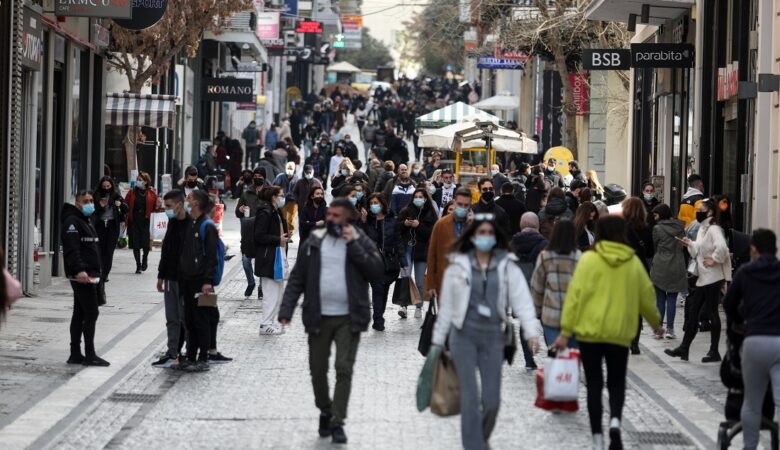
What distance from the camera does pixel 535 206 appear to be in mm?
26078

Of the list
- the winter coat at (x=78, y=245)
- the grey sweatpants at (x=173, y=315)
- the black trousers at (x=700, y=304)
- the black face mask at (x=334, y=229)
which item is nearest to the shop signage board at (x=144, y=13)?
the winter coat at (x=78, y=245)

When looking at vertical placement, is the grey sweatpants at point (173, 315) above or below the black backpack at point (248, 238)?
below

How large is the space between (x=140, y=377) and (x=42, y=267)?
8790 mm

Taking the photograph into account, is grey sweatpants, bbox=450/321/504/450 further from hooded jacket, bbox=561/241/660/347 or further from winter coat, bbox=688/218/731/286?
winter coat, bbox=688/218/731/286

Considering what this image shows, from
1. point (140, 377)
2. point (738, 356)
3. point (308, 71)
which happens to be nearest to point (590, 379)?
point (738, 356)

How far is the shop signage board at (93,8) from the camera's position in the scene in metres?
21.5

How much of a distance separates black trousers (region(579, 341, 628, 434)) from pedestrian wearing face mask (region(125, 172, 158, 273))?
53.1ft

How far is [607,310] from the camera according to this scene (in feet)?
34.1

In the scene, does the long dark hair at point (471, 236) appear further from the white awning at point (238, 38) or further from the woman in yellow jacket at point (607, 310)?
the white awning at point (238, 38)

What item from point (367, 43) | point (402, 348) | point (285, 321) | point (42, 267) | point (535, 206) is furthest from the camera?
point (367, 43)

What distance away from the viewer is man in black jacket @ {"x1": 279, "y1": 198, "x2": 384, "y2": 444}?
442 inches

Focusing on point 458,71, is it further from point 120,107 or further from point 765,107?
point 765,107

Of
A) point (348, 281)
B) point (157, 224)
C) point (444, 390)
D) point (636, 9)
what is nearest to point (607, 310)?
point (444, 390)

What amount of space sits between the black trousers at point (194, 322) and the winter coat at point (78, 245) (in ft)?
2.95
